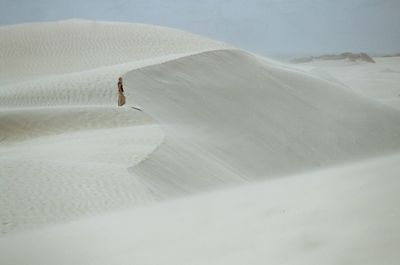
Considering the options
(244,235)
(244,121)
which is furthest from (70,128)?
(244,235)

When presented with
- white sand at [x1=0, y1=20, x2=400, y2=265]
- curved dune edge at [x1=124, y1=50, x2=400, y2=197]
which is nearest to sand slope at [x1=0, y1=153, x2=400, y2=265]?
white sand at [x1=0, y1=20, x2=400, y2=265]

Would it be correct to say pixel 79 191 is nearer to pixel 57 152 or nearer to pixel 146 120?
pixel 57 152

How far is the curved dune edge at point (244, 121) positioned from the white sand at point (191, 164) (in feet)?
0.17

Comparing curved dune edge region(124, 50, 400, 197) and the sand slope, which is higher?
the sand slope

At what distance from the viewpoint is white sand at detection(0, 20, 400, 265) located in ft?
10.1

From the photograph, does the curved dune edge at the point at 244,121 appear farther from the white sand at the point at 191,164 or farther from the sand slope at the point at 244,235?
the sand slope at the point at 244,235

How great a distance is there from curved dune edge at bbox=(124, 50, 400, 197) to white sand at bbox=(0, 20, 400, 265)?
5cm

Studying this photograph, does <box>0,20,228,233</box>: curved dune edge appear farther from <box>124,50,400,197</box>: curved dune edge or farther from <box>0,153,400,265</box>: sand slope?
<box>0,153,400,265</box>: sand slope

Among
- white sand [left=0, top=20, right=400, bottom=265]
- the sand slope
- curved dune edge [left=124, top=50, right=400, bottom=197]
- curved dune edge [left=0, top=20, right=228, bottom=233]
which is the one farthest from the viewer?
curved dune edge [left=124, top=50, right=400, bottom=197]

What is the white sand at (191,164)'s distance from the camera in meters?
3.06

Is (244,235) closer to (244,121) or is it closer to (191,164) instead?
(191,164)

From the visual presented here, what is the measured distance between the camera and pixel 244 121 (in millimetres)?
12688

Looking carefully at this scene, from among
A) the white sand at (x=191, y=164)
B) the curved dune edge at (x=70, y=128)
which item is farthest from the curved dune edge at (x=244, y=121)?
the curved dune edge at (x=70, y=128)

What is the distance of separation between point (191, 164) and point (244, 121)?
15.0 feet
